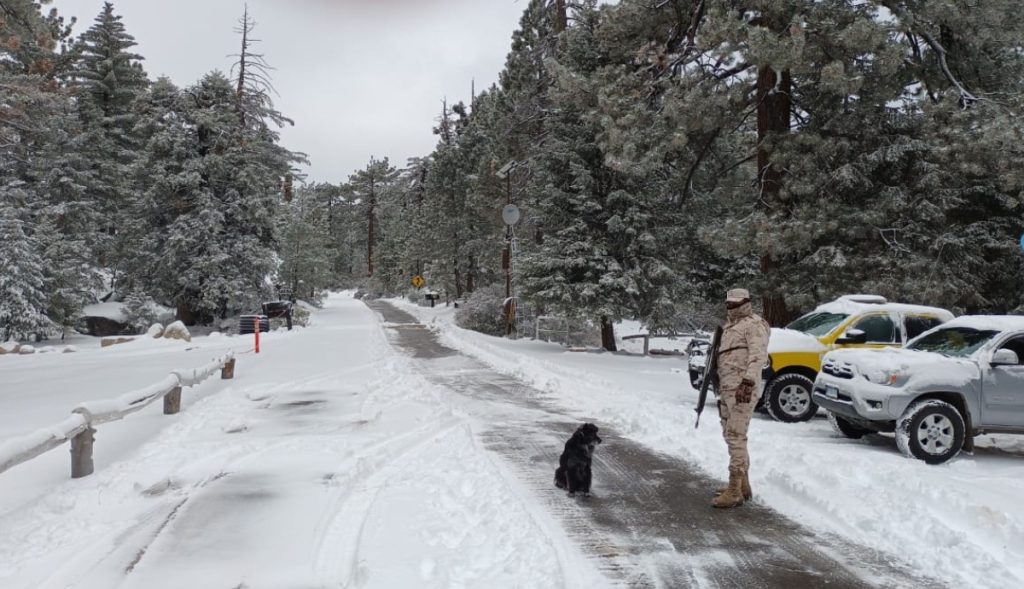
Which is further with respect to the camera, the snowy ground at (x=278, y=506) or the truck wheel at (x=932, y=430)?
the truck wheel at (x=932, y=430)

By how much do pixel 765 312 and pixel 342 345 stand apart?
1385cm

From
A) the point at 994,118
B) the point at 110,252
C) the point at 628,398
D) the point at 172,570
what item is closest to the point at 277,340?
the point at 110,252

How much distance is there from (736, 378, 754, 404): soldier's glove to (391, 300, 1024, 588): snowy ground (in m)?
1.04

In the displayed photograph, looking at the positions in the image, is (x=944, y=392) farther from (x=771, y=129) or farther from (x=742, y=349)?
(x=771, y=129)

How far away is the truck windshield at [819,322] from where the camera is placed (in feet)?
34.7

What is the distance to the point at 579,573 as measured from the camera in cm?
415

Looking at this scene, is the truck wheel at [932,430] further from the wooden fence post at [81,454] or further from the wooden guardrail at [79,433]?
the wooden fence post at [81,454]

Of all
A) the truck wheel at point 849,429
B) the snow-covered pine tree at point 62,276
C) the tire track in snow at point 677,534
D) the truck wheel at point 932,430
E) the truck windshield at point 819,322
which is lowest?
the tire track in snow at point 677,534

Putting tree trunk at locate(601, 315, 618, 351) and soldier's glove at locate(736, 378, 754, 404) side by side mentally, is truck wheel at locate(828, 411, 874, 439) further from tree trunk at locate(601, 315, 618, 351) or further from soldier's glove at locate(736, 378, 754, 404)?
tree trunk at locate(601, 315, 618, 351)

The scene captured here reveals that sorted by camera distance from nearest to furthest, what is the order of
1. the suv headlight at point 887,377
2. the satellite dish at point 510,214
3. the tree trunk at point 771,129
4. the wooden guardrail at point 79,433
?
1. the wooden guardrail at point 79,433
2. the suv headlight at point 887,377
3. the tree trunk at point 771,129
4. the satellite dish at point 510,214

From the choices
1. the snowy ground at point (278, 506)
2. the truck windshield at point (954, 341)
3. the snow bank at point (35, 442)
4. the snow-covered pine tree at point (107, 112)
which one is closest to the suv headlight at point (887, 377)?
the truck windshield at point (954, 341)

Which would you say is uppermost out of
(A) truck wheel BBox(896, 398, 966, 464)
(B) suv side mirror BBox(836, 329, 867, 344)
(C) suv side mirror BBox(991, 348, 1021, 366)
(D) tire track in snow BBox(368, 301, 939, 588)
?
(B) suv side mirror BBox(836, 329, 867, 344)

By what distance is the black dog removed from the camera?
5906 millimetres

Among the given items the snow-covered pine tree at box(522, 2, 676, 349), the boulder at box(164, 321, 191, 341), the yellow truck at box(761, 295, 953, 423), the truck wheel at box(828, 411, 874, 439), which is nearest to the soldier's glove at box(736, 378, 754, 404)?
the truck wheel at box(828, 411, 874, 439)
